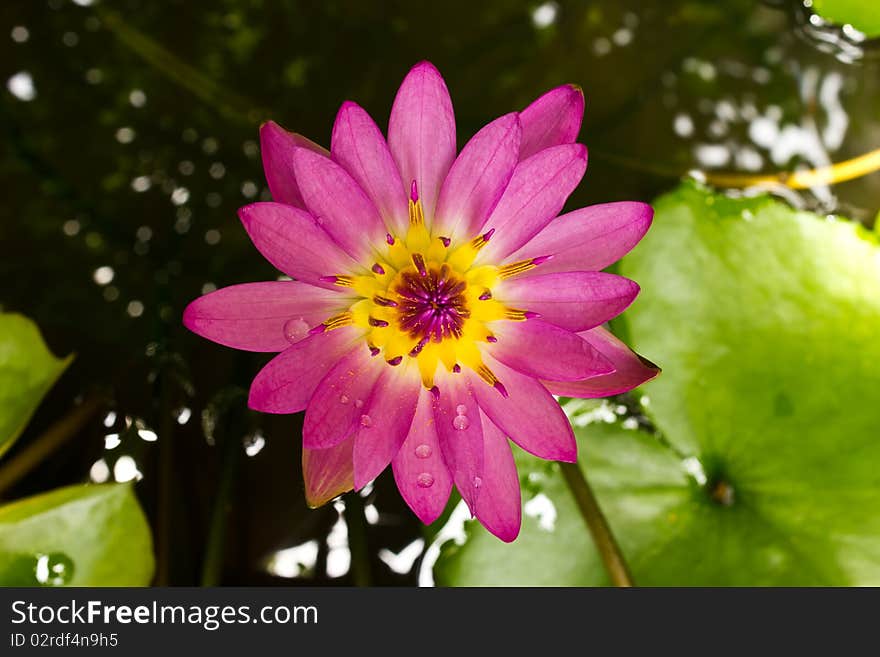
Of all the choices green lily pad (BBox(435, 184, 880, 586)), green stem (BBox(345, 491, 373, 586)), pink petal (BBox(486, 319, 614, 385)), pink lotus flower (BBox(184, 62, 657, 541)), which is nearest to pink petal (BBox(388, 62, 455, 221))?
pink lotus flower (BBox(184, 62, 657, 541))

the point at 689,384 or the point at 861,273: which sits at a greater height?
the point at 861,273

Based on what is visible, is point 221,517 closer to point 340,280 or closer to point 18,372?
point 18,372

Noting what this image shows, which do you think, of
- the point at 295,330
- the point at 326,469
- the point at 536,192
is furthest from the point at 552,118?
the point at 326,469

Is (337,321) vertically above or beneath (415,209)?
beneath

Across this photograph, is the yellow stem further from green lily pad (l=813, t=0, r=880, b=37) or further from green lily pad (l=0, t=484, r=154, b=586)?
green lily pad (l=0, t=484, r=154, b=586)

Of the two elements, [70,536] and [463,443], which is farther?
[70,536]

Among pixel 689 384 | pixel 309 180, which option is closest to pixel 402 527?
pixel 689 384
